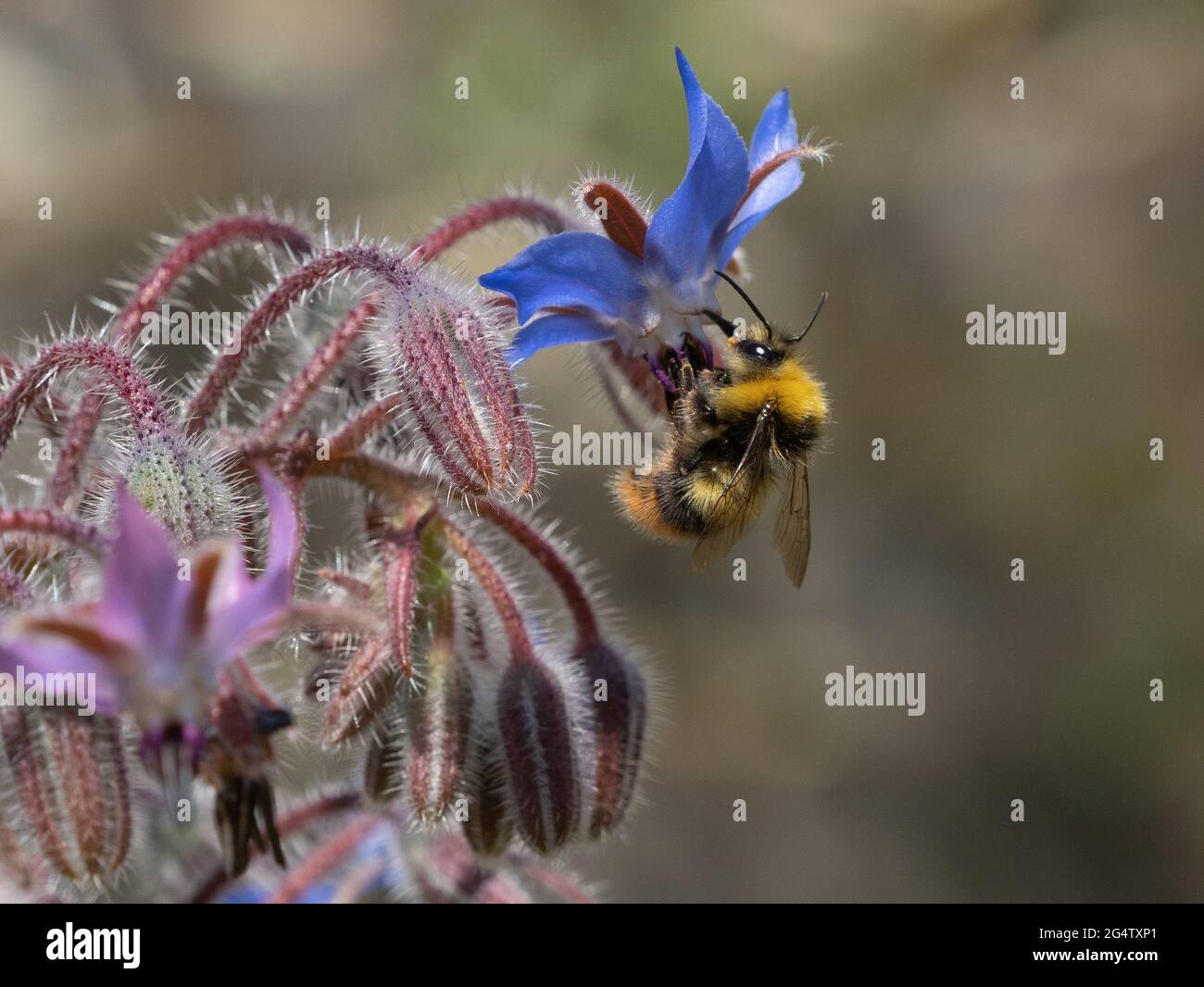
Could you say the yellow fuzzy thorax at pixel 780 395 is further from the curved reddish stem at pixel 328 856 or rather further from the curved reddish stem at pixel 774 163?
the curved reddish stem at pixel 328 856

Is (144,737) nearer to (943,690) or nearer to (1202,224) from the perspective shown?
(943,690)

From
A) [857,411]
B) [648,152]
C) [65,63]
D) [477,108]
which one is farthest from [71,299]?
[857,411]

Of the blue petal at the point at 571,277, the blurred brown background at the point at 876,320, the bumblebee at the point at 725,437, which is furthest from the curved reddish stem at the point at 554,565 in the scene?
the blurred brown background at the point at 876,320

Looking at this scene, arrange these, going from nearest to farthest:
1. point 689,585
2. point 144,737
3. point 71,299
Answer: point 144,737 → point 71,299 → point 689,585

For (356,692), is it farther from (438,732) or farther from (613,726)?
(613,726)

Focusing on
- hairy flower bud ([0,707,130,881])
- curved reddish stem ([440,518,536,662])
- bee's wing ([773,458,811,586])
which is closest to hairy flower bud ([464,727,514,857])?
curved reddish stem ([440,518,536,662])

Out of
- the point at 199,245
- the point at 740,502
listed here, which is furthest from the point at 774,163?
the point at 199,245
